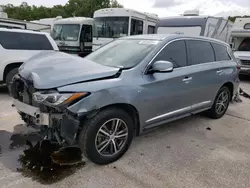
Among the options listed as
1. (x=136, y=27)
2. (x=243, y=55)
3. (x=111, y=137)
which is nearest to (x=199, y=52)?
(x=111, y=137)

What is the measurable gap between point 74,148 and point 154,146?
1.24 m

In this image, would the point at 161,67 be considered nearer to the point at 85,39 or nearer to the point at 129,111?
the point at 129,111

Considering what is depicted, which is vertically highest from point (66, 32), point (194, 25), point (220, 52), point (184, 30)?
point (194, 25)

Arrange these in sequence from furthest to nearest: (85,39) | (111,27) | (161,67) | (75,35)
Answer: (85,39), (75,35), (111,27), (161,67)

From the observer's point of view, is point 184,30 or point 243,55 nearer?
point 184,30

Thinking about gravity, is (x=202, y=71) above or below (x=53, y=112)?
above

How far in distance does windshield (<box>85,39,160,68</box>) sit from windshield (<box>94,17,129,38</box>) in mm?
7578

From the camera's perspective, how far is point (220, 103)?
5285mm

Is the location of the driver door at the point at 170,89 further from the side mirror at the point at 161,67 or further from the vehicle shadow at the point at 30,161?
the vehicle shadow at the point at 30,161

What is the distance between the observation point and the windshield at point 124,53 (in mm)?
3605

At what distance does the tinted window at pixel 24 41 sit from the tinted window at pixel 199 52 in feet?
15.1

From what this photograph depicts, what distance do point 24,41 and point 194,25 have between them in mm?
7064

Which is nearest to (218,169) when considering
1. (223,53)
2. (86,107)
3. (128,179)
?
(128,179)

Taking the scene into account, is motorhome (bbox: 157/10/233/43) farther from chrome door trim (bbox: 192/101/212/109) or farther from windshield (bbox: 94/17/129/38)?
chrome door trim (bbox: 192/101/212/109)
